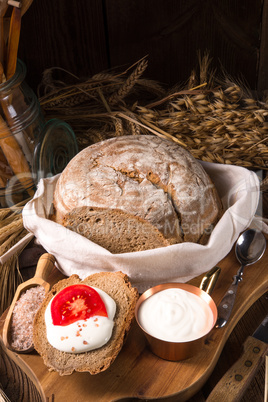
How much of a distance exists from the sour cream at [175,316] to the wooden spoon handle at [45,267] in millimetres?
488

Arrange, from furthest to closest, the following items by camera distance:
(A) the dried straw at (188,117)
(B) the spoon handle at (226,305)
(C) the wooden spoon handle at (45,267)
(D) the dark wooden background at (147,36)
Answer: (D) the dark wooden background at (147,36) → (A) the dried straw at (188,117) → (C) the wooden spoon handle at (45,267) → (B) the spoon handle at (226,305)

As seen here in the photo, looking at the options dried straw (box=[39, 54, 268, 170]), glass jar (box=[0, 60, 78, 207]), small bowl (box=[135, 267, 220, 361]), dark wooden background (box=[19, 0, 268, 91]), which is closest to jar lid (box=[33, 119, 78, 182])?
glass jar (box=[0, 60, 78, 207])

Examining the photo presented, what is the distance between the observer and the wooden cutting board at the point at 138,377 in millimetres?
1633

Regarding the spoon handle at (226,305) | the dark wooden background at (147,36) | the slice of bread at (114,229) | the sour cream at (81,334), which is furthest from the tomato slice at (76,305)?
the dark wooden background at (147,36)

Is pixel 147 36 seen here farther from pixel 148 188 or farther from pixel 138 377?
pixel 138 377

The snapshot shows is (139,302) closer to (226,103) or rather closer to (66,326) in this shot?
(66,326)

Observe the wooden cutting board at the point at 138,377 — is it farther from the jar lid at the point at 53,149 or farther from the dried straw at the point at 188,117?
the dried straw at the point at 188,117

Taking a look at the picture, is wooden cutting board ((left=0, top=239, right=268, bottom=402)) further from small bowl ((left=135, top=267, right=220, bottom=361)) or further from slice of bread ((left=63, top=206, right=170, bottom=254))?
slice of bread ((left=63, top=206, right=170, bottom=254))

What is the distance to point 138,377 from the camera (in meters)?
1.69

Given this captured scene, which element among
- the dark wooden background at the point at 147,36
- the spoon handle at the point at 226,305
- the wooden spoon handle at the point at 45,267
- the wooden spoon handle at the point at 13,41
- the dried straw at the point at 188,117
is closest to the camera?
the spoon handle at the point at 226,305

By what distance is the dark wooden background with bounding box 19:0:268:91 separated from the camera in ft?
9.62

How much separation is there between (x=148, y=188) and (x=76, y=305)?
0.63 metres

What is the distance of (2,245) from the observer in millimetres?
2283

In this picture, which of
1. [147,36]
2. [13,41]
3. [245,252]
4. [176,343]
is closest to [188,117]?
[147,36]
